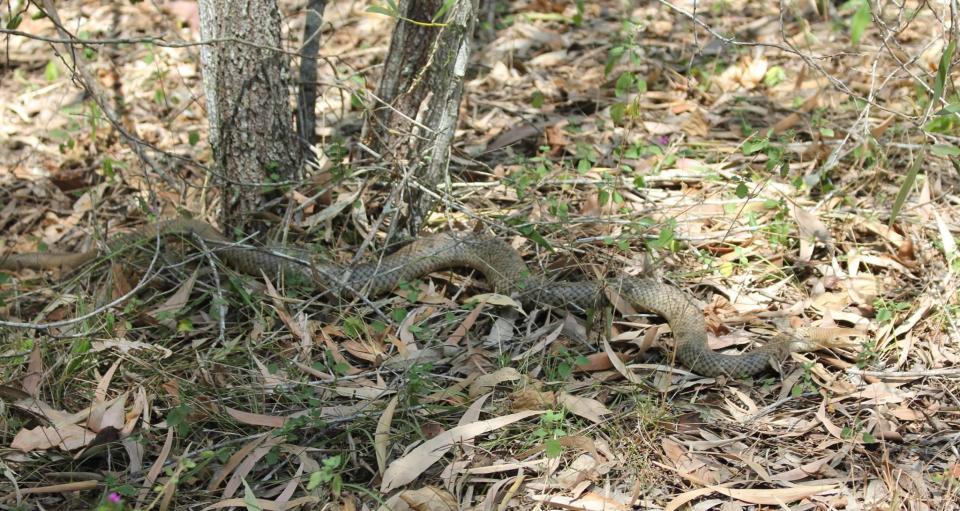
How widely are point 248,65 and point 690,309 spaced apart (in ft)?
9.87

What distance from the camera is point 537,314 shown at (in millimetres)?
5211

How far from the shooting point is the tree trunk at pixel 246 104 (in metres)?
5.16

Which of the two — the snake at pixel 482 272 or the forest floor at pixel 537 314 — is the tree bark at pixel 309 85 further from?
the snake at pixel 482 272

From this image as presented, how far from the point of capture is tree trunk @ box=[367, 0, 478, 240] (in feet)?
17.3

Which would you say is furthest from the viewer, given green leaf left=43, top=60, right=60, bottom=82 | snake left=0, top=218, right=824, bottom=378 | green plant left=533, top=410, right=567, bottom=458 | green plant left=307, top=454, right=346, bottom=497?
green leaf left=43, top=60, right=60, bottom=82

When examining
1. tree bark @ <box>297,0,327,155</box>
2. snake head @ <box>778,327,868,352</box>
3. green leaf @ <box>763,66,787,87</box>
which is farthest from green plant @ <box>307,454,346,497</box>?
green leaf @ <box>763,66,787,87</box>

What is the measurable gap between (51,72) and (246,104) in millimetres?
3341

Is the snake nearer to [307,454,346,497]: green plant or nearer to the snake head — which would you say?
the snake head

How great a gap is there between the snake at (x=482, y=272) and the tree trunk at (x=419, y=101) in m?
0.33

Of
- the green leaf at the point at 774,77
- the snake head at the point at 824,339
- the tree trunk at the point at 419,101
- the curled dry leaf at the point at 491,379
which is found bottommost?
the snake head at the point at 824,339

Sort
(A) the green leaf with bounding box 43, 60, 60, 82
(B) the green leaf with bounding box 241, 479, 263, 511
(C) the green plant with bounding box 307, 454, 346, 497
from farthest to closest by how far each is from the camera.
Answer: (A) the green leaf with bounding box 43, 60, 60, 82 < (B) the green leaf with bounding box 241, 479, 263, 511 < (C) the green plant with bounding box 307, 454, 346, 497

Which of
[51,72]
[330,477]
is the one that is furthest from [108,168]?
[330,477]

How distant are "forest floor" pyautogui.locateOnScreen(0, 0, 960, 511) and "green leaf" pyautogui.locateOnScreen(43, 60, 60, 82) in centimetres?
4

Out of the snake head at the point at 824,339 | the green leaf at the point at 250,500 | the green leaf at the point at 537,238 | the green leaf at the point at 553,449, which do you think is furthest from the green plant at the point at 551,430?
the snake head at the point at 824,339
